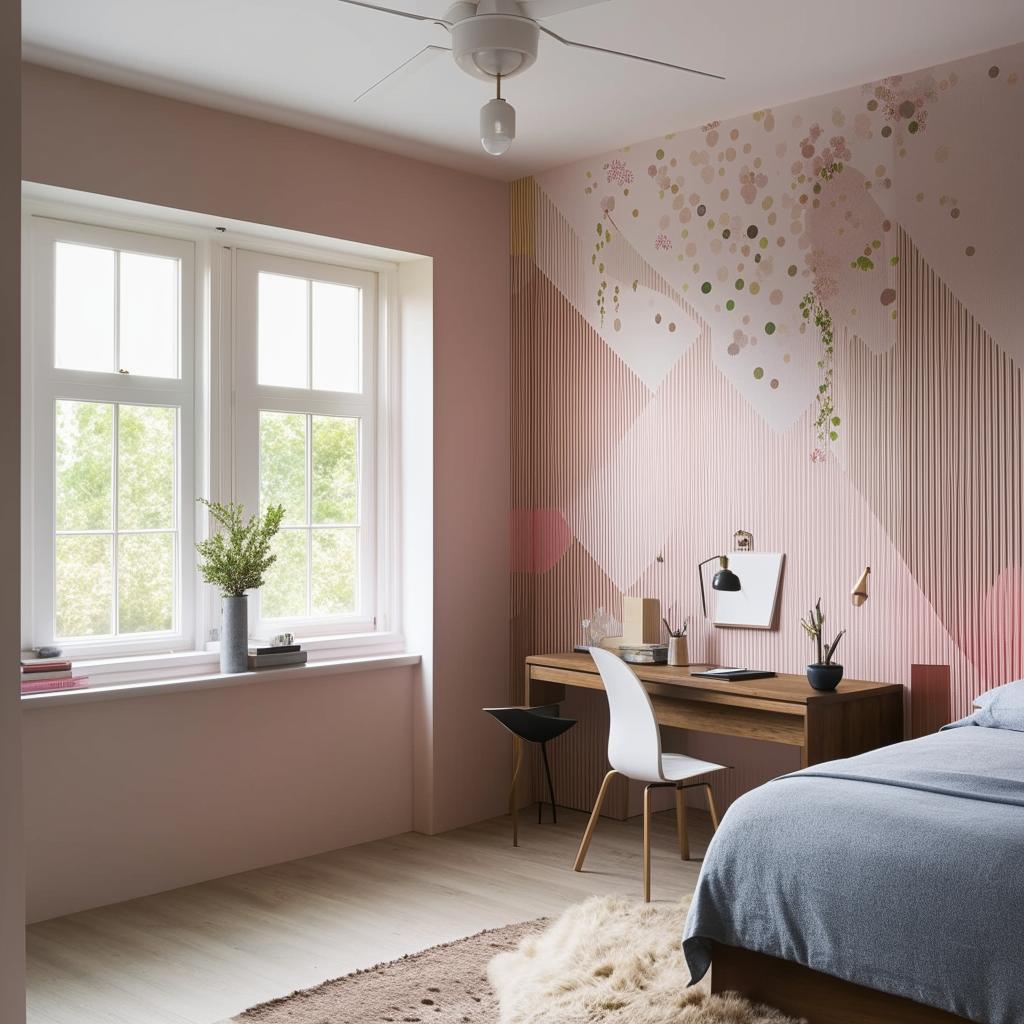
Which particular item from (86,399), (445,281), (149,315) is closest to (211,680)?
(86,399)

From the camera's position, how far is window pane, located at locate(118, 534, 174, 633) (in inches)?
163

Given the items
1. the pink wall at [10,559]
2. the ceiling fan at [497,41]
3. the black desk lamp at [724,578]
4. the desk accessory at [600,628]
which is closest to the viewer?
the pink wall at [10,559]

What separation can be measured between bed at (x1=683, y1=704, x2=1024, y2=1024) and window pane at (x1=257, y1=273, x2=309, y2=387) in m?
2.65

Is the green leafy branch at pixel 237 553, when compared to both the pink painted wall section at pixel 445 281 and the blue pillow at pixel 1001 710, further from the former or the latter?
the blue pillow at pixel 1001 710

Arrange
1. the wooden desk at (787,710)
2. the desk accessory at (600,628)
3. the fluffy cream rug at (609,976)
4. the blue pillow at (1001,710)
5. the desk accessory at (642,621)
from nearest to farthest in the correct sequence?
the fluffy cream rug at (609,976)
the blue pillow at (1001,710)
the wooden desk at (787,710)
the desk accessory at (642,621)
the desk accessory at (600,628)

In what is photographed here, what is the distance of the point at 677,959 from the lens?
314 cm

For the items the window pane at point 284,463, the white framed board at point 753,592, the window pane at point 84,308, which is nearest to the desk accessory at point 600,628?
the white framed board at point 753,592

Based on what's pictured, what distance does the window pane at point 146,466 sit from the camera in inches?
163

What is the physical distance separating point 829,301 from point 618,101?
1.05m

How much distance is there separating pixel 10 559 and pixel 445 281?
2.87 metres

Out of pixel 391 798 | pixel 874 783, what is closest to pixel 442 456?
pixel 391 798

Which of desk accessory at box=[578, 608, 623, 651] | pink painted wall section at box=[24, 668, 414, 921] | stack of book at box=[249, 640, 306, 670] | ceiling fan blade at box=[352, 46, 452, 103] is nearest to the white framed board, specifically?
desk accessory at box=[578, 608, 623, 651]

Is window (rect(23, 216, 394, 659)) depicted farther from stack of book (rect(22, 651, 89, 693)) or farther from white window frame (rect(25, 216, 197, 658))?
stack of book (rect(22, 651, 89, 693))

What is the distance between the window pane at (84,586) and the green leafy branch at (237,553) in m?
0.34
